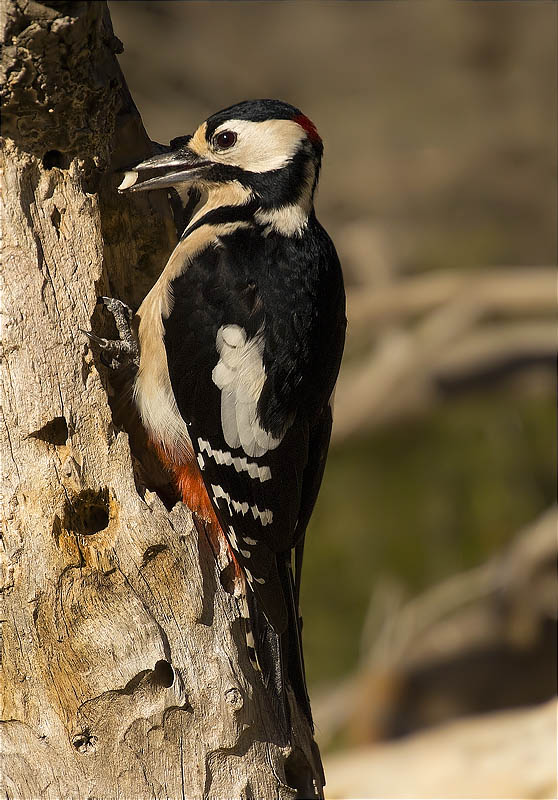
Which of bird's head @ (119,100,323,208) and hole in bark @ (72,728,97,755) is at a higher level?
bird's head @ (119,100,323,208)

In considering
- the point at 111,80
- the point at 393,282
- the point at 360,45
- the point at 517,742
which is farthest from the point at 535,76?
the point at 111,80

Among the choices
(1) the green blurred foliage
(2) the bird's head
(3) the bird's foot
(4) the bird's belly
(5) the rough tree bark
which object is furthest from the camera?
Answer: (1) the green blurred foliage

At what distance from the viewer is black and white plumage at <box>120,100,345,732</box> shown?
2102 millimetres

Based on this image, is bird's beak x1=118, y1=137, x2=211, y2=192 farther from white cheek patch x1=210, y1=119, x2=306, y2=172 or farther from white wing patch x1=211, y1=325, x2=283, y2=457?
white wing patch x1=211, y1=325, x2=283, y2=457

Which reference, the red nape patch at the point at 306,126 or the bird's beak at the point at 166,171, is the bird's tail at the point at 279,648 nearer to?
the bird's beak at the point at 166,171

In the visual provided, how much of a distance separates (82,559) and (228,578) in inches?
13.3

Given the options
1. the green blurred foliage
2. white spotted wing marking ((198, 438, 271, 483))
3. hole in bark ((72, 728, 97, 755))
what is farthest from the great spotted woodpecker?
the green blurred foliage

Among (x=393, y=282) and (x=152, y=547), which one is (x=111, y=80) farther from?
(x=393, y=282)

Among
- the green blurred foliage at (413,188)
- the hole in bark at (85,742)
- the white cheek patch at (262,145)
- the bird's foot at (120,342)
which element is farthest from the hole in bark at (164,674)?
the green blurred foliage at (413,188)

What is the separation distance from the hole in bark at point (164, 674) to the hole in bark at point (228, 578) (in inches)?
8.6

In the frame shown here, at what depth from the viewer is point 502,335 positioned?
16.8 ft

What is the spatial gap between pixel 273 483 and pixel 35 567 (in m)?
0.55

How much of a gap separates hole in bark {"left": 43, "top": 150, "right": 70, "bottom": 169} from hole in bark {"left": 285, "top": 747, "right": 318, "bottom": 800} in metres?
1.39

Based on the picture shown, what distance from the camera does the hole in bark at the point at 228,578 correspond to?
Result: 210 centimetres
